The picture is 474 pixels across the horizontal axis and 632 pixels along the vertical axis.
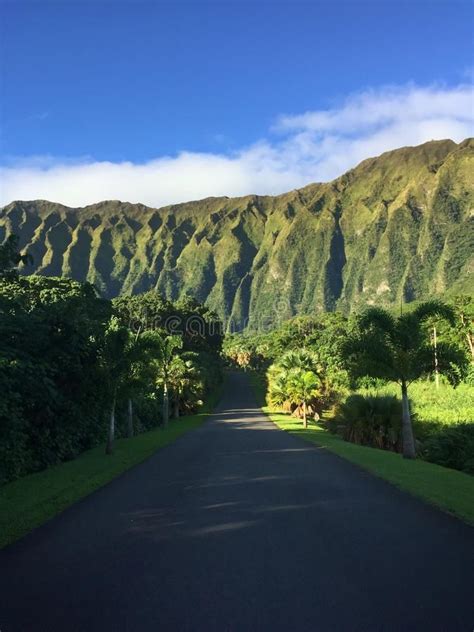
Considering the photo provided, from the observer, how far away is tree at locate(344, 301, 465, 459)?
2111cm

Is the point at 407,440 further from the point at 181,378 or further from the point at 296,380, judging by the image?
the point at 181,378

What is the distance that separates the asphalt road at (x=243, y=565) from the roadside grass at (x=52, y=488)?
409 mm

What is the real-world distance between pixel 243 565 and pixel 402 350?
1660 cm

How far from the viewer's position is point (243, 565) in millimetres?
6426

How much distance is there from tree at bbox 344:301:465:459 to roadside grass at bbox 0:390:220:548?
32.1ft

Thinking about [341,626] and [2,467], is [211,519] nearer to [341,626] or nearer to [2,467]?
[341,626]

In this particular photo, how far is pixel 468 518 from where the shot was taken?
8.83 metres

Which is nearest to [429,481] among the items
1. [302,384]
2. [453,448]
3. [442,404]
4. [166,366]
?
[453,448]

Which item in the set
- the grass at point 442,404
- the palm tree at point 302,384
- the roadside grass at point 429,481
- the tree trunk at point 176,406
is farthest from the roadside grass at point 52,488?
the tree trunk at point 176,406

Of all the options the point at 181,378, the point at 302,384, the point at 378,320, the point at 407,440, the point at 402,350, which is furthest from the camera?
the point at 181,378

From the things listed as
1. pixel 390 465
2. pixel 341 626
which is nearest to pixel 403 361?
pixel 390 465

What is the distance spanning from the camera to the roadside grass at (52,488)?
29.6ft

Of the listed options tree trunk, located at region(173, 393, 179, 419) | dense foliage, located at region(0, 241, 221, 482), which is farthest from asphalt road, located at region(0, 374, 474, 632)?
tree trunk, located at region(173, 393, 179, 419)

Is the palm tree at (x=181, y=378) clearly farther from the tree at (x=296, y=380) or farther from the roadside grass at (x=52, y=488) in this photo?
the roadside grass at (x=52, y=488)
